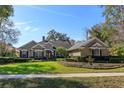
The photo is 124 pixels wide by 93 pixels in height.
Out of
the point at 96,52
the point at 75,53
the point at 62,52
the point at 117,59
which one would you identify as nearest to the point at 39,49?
the point at 62,52

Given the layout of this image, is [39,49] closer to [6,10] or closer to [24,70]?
[24,70]

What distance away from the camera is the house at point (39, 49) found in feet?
109

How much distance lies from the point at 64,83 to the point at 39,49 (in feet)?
81.6

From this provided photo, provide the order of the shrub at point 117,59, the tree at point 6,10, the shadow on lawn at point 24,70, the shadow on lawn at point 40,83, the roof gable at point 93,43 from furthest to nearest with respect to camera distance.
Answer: the roof gable at point 93,43 < the shrub at point 117,59 < the shadow on lawn at point 24,70 < the tree at point 6,10 < the shadow on lawn at point 40,83

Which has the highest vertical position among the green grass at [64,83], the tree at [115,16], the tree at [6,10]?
the tree at [6,10]

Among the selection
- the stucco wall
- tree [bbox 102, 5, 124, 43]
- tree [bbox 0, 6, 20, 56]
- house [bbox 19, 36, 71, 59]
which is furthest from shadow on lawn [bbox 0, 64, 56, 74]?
the stucco wall

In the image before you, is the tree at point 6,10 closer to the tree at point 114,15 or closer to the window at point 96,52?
the tree at point 114,15

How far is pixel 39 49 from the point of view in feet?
116

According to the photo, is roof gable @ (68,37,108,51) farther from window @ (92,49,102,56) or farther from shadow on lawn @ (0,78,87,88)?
shadow on lawn @ (0,78,87,88)

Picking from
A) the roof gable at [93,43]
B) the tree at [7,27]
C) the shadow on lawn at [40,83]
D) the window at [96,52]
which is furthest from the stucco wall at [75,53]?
the shadow on lawn at [40,83]

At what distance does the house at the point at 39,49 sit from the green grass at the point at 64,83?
67.8ft
